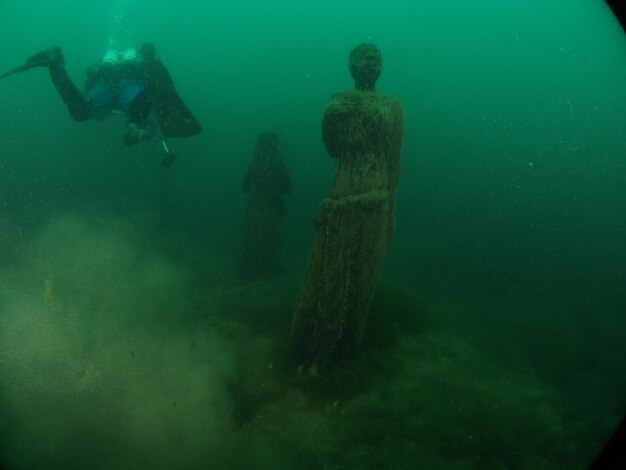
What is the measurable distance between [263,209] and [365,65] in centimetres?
505

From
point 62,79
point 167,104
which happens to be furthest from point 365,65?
point 62,79

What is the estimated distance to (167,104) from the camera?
7.54 metres

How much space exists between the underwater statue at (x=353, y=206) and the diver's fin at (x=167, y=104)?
14.3 feet

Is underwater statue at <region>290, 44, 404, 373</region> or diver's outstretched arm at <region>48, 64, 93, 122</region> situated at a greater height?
diver's outstretched arm at <region>48, 64, 93, 122</region>

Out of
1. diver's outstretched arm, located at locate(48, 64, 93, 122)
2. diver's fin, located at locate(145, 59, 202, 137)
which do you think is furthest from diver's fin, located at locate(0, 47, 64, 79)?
diver's fin, located at locate(145, 59, 202, 137)

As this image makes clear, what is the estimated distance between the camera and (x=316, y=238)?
460 cm

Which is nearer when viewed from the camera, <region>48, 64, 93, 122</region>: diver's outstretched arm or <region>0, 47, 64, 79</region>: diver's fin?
<region>0, 47, 64, 79</region>: diver's fin

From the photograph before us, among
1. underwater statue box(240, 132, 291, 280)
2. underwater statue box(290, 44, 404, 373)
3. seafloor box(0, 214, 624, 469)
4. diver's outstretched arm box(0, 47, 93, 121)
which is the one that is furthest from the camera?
underwater statue box(240, 132, 291, 280)

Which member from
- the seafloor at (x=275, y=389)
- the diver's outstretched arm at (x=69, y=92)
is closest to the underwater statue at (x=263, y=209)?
the seafloor at (x=275, y=389)

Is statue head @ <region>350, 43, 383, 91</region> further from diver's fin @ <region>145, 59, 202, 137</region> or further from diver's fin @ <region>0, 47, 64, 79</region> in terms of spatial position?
diver's fin @ <region>0, 47, 64, 79</region>

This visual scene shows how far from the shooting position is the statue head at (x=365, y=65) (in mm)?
4406

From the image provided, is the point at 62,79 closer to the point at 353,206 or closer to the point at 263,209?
the point at 263,209

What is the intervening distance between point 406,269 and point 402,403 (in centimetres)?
706

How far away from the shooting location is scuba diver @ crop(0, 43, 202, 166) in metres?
7.45
